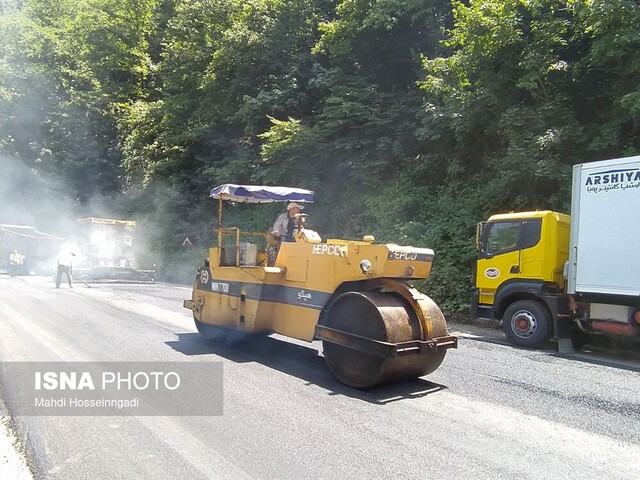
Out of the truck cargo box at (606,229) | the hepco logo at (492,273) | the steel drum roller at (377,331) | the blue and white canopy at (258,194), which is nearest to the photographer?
the steel drum roller at (377,331)

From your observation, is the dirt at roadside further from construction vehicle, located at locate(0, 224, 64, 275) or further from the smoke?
the smoke

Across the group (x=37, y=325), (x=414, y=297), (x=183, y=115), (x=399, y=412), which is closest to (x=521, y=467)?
(x=399, y=412)

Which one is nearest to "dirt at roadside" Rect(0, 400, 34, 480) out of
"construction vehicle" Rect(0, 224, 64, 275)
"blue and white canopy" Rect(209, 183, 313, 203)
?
"blue and white canopy" Rect(209, 183, 313, 203)

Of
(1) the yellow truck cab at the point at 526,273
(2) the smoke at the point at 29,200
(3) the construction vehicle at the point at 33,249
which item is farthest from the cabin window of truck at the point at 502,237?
(2) the smoke at the point at 29,200

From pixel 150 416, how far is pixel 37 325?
18.1ft

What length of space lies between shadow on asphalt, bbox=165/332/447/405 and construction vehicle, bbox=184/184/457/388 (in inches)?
6.0

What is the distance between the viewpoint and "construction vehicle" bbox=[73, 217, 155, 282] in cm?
2095

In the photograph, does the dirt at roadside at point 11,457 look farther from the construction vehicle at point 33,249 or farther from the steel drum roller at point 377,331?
the construction vehicle at point 33,249

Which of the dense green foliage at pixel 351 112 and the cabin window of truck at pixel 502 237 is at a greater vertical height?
the dense green foliage at pixel 351 112

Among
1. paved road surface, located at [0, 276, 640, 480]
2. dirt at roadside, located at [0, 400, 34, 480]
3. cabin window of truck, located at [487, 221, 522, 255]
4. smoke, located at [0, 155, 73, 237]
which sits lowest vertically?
dirt at roadside, located at [0, 400, 34, 480]

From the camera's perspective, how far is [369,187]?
1766 cm

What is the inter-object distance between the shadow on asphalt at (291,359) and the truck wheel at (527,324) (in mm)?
3777

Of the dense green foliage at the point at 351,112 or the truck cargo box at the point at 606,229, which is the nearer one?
the truck cargo box at the point at 606,229

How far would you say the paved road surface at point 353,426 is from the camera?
3.74 meters
